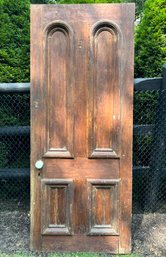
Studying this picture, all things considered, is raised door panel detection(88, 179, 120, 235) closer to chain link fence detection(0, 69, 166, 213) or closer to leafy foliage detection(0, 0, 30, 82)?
chain link fence detection(0, 69, 166, 213)

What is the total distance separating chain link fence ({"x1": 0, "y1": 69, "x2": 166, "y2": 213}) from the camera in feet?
15.1

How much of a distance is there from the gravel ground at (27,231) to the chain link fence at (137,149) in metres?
0.13

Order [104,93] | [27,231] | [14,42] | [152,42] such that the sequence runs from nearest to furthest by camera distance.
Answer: [104,93], [27,231], [152,42], [14,42]

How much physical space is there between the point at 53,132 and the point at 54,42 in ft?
2.90

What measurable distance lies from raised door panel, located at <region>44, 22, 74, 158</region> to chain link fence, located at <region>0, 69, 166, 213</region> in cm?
86

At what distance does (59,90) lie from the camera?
3.85 meters

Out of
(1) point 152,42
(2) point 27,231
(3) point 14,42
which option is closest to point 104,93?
(1) point 152,42

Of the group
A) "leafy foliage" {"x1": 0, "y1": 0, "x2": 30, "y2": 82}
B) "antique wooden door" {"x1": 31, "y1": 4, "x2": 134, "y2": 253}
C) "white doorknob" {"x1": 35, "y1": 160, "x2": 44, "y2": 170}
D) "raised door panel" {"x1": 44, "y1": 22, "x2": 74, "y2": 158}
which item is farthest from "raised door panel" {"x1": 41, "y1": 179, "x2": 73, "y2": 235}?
"leafy foliage" {"x1": 0, "y1": 0, "x2": 30, "y2": 82}

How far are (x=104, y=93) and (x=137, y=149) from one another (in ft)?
4.35

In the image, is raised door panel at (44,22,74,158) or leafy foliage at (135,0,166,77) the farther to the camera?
leafy foliage at (135,0,166,77)

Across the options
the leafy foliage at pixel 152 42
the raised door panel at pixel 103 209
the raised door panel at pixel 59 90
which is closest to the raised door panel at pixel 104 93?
the raised door panel at pixel 59 90

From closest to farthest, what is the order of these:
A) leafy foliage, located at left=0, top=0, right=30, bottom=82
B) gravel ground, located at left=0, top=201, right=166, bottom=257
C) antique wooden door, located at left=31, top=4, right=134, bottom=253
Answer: antique wooden door, located at left=31, top=4, right=134, bottom=253 < gravel ground, located at left=0, top=201, right=166, bottom=257 < leafy foliage, located at left=0, top=0, right=30, bottom=82

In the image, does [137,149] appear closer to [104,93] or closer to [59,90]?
[104,93]

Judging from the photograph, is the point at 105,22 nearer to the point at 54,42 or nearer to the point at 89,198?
the point at 54,42
